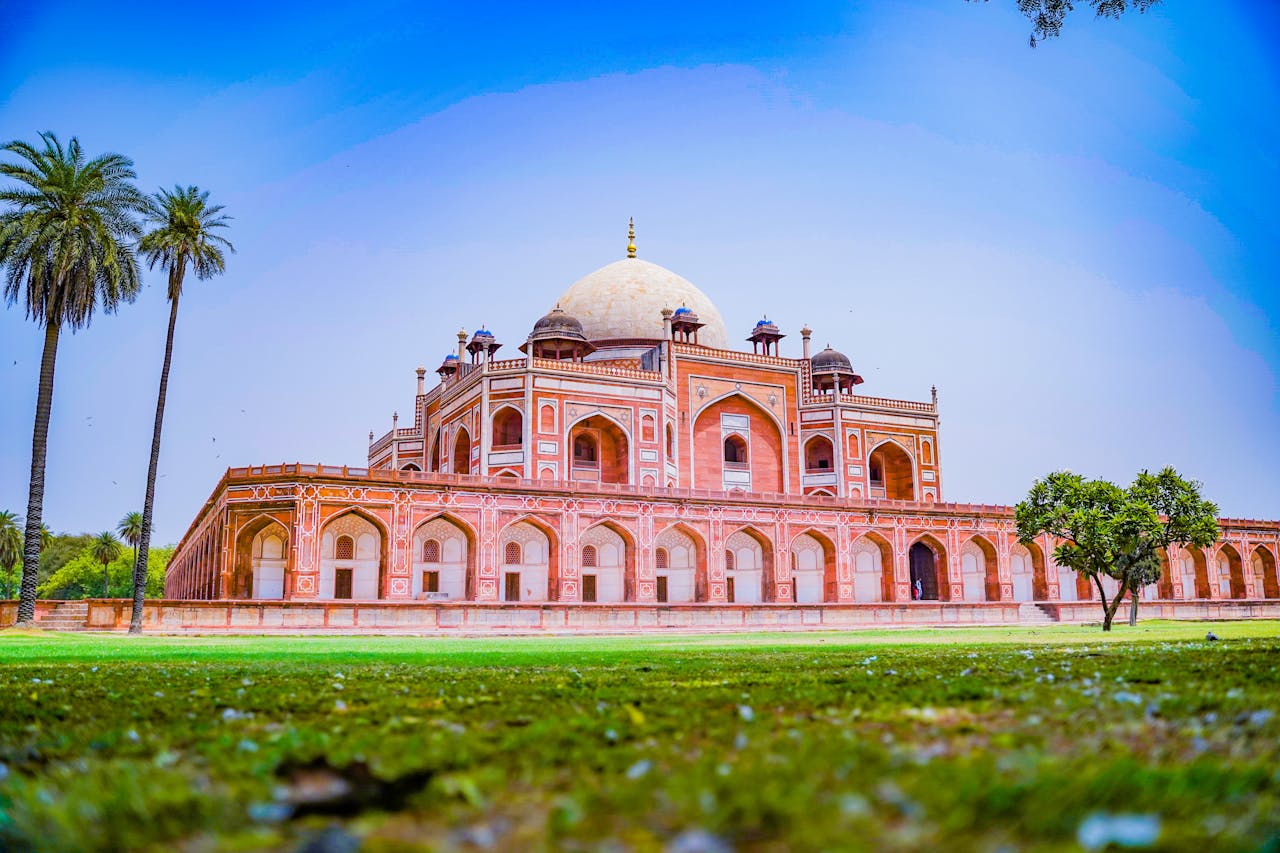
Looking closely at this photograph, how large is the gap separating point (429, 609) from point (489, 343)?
2199cm

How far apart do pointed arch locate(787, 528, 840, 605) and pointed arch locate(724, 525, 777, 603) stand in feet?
4.15

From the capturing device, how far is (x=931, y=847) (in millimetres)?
1678

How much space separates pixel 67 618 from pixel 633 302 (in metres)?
30.3

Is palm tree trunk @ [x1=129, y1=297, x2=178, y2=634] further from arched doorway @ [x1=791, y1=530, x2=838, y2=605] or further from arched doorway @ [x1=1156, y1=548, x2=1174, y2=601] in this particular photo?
arched doorway @ [x1=1156, y1=548, x2=1174, y2=601]

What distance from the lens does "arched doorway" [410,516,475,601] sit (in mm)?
35375

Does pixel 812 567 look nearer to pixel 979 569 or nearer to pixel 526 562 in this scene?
pixel 979 569

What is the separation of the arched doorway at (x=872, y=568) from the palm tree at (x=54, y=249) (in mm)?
28434

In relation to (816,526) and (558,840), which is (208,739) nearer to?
(558,840)

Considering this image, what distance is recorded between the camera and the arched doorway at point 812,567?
40094 mm

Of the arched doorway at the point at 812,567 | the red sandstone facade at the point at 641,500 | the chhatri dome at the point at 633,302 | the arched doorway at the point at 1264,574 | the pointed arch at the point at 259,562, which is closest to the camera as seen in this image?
the pointed arch at the point at 259,562

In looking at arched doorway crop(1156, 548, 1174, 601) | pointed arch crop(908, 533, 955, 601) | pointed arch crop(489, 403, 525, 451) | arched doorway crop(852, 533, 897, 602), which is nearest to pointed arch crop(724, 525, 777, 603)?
arched doorway crop(852, 533, 897, 602)

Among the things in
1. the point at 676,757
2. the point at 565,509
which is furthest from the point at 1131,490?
the point at 676,757

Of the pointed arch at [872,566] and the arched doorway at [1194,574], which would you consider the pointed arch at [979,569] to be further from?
the arched doorway at [1194,574]

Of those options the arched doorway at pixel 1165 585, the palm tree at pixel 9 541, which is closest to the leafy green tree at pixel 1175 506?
the arched doorway at pixel 1165 585
